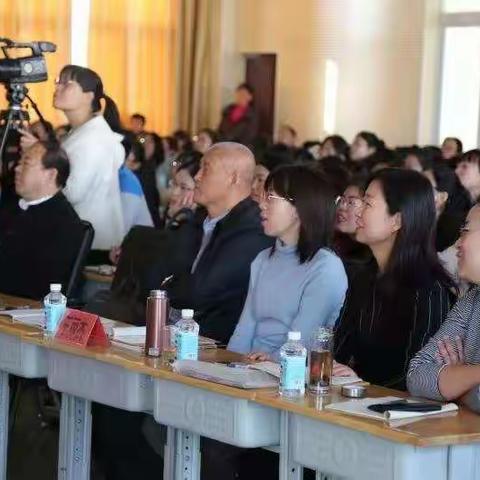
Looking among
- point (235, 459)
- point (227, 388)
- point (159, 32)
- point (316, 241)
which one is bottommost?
point (235, 459)

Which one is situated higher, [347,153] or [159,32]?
[159,32]

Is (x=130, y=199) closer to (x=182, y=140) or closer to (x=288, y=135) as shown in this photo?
(x=182, y=140)

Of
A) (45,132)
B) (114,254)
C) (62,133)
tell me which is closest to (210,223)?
(114,254)

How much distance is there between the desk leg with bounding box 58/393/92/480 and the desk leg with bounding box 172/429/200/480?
50 centimetres

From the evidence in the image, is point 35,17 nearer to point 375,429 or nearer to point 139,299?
point 139,299

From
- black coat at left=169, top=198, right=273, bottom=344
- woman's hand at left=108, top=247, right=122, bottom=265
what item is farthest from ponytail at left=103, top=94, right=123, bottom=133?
black coat at left=169, top=198, right=273, bottom=344

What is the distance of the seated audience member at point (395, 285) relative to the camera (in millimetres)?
3621

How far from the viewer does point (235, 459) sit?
3752 mm

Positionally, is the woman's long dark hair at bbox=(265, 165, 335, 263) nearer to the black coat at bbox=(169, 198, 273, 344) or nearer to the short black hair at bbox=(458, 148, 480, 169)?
the black coat at bbox=(169, 198, 273, 344)

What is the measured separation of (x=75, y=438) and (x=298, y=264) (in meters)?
0.88

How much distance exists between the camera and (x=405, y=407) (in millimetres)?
2887

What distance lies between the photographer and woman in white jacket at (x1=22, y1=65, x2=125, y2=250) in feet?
19.5

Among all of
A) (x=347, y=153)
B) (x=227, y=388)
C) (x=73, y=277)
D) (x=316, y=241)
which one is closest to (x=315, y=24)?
(x=347, y=153)

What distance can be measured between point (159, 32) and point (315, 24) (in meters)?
1.91
